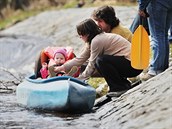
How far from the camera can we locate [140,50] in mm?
8328

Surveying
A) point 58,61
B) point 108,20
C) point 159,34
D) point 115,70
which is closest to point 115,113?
point 115,70

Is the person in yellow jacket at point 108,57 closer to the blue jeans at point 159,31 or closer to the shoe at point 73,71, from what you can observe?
the shoe at point 73,71

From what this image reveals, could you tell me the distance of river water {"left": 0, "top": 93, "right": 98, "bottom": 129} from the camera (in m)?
7.19

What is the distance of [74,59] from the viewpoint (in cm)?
845

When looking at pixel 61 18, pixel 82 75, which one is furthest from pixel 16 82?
pixel 61 18

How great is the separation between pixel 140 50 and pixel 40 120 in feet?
6.01

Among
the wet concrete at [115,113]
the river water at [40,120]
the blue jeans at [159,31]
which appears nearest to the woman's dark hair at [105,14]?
the blue jeans at [159,31]

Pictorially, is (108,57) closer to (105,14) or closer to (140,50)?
(140,50)

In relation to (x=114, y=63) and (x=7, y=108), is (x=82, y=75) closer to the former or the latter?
(x=114, y=63)

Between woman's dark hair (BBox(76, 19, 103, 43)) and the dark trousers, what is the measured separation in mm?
454

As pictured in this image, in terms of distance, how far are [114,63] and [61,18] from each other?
17409 mm

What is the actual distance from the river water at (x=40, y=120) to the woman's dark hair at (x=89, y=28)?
45.6 inches

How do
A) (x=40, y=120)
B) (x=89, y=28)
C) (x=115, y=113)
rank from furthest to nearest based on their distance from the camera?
(x=89, y=28)
(x=40, y=120)
(x=115, y=113)

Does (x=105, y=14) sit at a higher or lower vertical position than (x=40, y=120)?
higher
